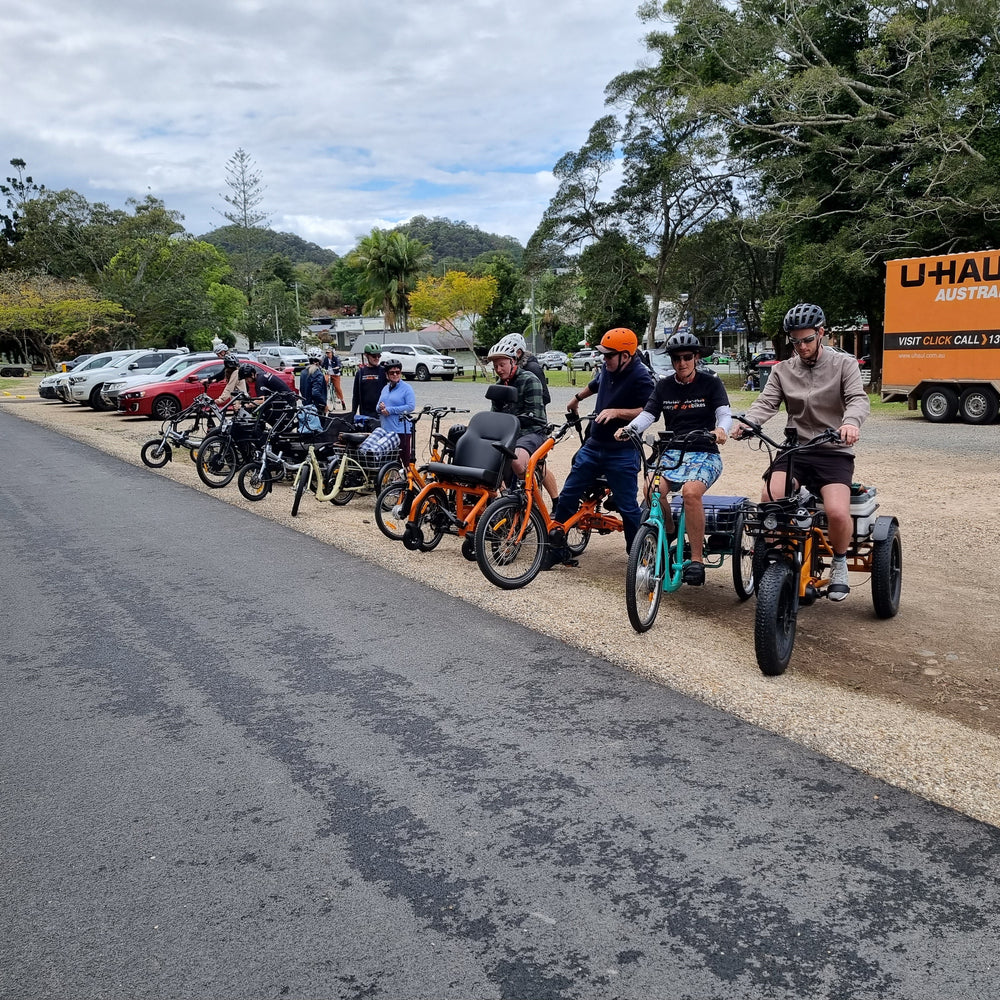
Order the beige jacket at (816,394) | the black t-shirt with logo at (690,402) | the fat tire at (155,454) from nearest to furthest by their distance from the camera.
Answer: the beige jacket at (816,394)
the black t-shirt with logo at (690,402)
the fat tire at (155,454)

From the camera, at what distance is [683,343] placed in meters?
6.45

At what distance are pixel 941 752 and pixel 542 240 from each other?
4572 centimetres

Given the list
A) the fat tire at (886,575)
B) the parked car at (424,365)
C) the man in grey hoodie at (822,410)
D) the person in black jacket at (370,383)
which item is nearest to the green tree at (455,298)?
the parked car at (424,365)

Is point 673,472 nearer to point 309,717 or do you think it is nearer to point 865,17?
point 309,717

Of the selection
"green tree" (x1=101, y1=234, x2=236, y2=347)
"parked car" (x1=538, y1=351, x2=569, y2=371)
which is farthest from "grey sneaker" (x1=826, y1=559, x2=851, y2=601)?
"parked car" (x1=538, y1=351, x2=569, y2=371)

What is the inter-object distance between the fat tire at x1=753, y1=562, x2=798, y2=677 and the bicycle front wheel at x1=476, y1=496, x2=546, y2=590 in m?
2.38

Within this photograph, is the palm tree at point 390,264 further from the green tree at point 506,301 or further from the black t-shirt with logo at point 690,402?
the black t-shirt with logo at point 690,402

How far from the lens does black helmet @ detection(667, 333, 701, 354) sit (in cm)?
637

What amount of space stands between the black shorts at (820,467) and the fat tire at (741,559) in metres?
0.47

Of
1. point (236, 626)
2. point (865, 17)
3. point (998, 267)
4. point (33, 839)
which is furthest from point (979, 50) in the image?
point (33, 839)

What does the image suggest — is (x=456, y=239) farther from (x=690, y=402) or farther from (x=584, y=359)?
(x=690, y=402)

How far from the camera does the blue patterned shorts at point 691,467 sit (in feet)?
21.4

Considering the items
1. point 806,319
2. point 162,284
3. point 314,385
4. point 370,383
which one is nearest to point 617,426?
point 806,319

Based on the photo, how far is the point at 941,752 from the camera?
4.37m
